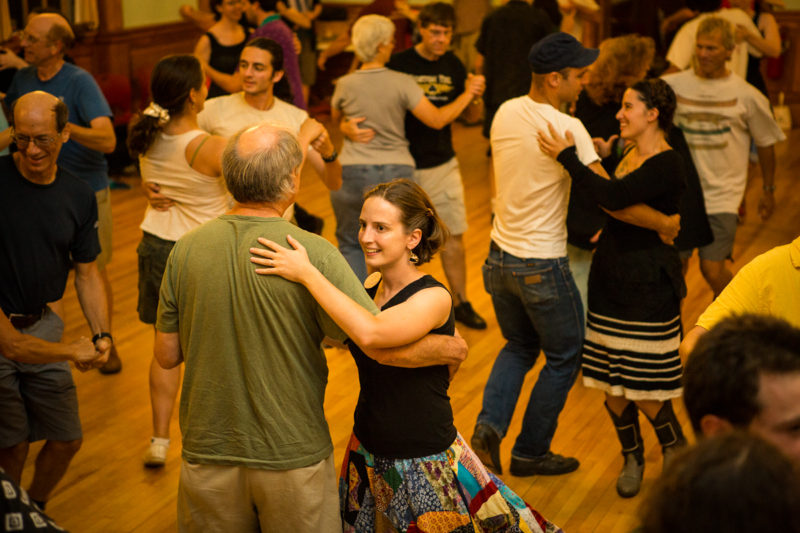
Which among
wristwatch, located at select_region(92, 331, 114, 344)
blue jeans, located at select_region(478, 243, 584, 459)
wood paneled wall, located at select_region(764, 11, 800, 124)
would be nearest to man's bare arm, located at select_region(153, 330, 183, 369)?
wristwatch, located at select_region(92, 331, 114, 344)

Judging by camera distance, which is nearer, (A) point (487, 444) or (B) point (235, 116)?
(A) point (487, 444)

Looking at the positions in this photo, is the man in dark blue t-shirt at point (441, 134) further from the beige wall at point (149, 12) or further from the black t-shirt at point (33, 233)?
the beige wall at point (149, 12)

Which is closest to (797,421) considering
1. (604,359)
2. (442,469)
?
(442,469)

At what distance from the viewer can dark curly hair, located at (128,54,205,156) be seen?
3.45 meters

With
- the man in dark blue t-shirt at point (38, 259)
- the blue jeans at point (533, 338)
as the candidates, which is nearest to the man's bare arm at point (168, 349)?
the man in dark blue t-shirt at point (38, 259)

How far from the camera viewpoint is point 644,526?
123cm

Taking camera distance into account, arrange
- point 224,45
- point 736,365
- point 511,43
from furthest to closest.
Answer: point 511,43 < point 224,45 < point 736,365

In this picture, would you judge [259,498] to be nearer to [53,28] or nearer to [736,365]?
[736,365]

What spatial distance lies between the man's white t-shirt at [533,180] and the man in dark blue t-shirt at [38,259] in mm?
1516

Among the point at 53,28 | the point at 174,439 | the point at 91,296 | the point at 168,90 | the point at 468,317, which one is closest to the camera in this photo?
the point at 91,296

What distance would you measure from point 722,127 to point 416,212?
269 centimetres

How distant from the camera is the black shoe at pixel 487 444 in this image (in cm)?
355

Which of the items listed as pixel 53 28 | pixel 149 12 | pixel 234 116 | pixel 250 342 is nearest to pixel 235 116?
pixel 234 116

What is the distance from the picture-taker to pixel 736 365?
1.54m
